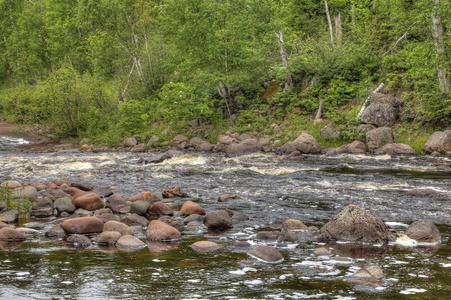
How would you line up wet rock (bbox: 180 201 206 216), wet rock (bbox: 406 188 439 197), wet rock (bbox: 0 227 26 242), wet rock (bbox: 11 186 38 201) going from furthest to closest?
wet rock (bbox: 406 188 439 197), wet rock (bbox: 11 186 38 201), wet rock (bbox: 180 201 206 216), wet rock (bbox: 0 227 26 242)

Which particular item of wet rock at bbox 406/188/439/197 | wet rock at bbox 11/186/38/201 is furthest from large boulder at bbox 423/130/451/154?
wet rock at bbox 11/186/38/201

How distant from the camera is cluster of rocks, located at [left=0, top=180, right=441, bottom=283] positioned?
409 inches

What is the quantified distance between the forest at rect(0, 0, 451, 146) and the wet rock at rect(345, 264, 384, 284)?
20402 mm

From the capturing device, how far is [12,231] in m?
10.9

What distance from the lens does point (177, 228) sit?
12.0m

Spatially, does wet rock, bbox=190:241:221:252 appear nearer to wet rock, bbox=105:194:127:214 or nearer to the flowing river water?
the flowing river water

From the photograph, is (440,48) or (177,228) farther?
(440,48)

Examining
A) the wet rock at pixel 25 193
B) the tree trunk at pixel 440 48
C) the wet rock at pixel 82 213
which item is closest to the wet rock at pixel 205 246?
the wet rock at pixel 82 213

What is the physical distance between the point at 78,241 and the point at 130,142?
24767 millimetres

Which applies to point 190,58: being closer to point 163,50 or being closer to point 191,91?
point 191,91

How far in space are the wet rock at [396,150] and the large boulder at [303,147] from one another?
3256mm

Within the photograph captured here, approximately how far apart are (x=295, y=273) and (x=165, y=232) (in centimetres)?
362

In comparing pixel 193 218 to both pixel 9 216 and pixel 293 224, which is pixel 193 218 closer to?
pixel 293 224

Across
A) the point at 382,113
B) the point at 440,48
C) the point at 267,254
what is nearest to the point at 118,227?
the point at 267,254
